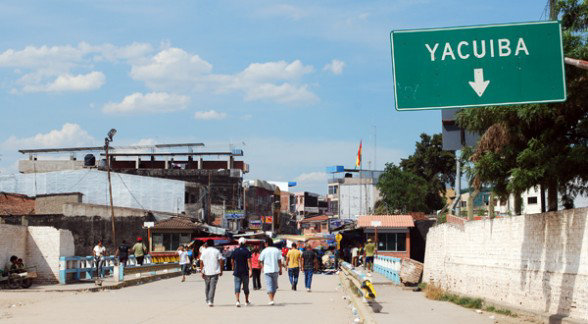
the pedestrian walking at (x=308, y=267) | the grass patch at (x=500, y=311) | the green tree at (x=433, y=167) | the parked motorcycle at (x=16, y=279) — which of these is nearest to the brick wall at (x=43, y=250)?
the parked motorcycle at (x=16, y=279)

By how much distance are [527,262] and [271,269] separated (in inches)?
256

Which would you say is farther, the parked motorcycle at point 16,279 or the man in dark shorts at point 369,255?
the man in dark shorts at point 369,255

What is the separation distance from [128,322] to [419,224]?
1493 inches

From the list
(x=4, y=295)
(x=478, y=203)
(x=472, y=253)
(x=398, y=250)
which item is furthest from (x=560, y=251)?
(x=478, y=203)

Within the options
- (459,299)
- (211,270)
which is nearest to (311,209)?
(459,299)

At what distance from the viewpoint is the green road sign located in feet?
36.3

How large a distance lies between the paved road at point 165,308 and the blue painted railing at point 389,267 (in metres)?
6.50

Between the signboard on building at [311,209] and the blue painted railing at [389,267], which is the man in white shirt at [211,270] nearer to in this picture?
the blue painted railing at [389,267]

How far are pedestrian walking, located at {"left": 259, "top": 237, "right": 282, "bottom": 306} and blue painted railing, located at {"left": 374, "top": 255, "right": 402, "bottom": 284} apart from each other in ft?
38.3

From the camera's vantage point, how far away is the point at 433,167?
72.9 meters

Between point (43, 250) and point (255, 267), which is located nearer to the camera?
point (255, 267)

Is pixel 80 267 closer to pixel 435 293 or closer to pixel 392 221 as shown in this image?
pixel 435 293

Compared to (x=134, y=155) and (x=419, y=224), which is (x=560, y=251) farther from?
(x=134, y=155)

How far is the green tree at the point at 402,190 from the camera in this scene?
68625 millimetres
